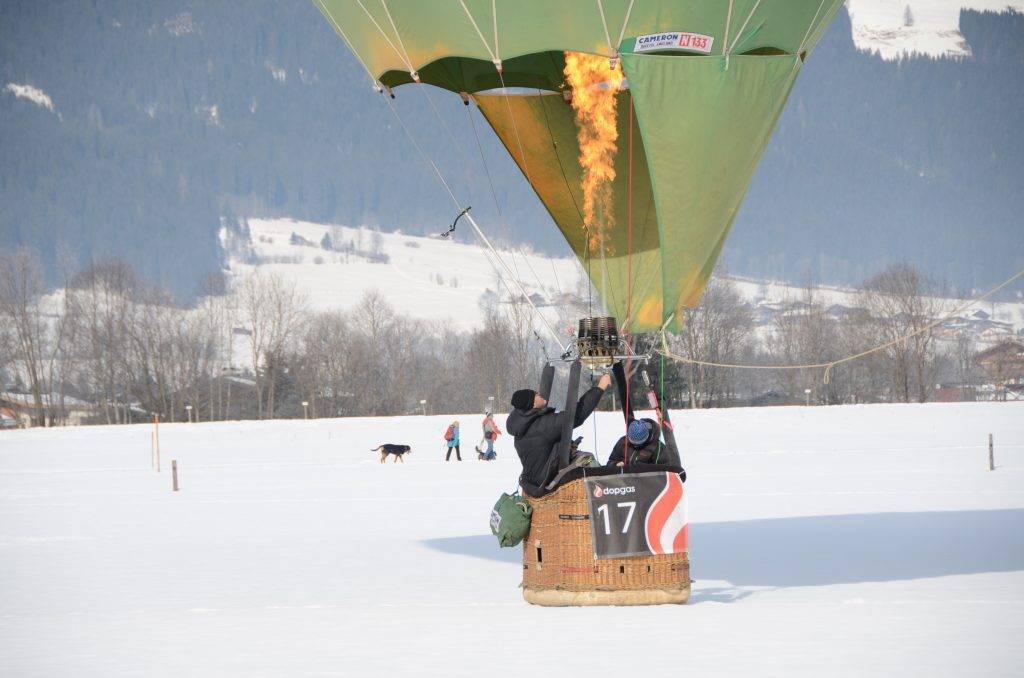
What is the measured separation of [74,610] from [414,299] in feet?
525

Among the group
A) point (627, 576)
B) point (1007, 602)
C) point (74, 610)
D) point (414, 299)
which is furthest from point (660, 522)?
point (414, 299)

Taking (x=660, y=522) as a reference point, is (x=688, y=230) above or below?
above

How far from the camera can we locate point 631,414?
11078 mm

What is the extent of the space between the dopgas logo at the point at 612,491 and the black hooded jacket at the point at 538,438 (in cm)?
40

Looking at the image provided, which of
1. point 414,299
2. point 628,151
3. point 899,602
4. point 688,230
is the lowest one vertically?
point 899,602

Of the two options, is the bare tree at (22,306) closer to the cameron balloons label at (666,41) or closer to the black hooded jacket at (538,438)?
the cameron balloons label at (666,41)

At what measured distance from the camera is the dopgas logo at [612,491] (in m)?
10.3

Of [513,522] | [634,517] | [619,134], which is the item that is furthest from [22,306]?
[634,517]

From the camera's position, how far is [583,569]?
33.9ft

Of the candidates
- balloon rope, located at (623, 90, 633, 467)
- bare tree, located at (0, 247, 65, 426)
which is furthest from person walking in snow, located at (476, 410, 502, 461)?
bare tree, located at (0, 247, 65, 426)

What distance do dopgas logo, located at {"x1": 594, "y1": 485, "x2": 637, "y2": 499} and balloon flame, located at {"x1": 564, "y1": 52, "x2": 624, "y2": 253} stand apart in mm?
3535

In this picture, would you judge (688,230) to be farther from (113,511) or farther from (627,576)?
(113,511)

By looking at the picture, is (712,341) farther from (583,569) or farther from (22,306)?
(583,569)

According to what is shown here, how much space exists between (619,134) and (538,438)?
15.4ft
